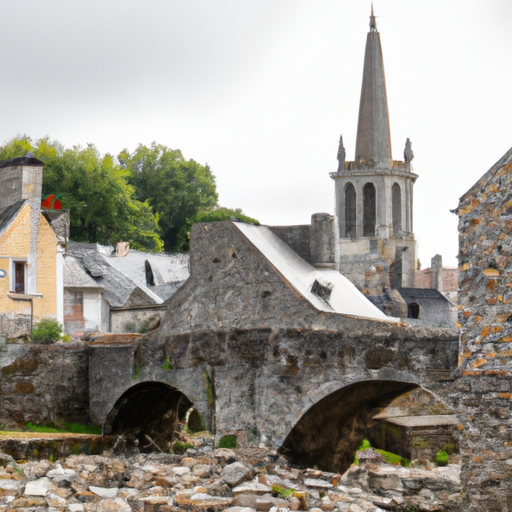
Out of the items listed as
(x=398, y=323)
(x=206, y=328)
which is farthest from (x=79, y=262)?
(x=398, y=323)

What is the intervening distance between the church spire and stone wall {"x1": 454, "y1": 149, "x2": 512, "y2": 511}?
122 ft

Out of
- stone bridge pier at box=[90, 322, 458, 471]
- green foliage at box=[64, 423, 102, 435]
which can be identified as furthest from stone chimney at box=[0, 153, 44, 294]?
stone bridge pier at box=[90, 322, 458, 471]

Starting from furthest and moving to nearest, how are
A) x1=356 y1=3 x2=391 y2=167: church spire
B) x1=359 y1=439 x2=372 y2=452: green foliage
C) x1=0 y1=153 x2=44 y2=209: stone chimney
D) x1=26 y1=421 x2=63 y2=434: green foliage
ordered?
x1=356 y1=3 x2=391 y2=167: church spire → x1=0 y1=153 x2=44 y2=209: stone chimney → x1=26 y1=421 x2=63 y2=434: green foliage → x1=359 y1=439 x2=372 y2=452: green foliage

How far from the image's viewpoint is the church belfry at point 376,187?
158 ft

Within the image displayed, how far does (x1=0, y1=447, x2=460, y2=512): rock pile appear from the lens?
15.3 m

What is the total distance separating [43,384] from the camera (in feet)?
74.5

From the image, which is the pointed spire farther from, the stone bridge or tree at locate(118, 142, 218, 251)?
the stone bridge

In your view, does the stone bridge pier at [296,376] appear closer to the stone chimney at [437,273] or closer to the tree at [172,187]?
the tree at [172,187]

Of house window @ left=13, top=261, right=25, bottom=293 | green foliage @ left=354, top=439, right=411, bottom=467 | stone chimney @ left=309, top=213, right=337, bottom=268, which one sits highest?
stone chimney @ left=309, top=213, right=337, bottom=268

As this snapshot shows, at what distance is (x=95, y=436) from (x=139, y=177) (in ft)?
Result: 97.1

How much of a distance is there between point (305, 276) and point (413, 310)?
2058 centimetres

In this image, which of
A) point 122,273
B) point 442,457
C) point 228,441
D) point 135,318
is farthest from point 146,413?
point 122,273

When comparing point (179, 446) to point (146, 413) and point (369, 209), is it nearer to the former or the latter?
point (146, 413)

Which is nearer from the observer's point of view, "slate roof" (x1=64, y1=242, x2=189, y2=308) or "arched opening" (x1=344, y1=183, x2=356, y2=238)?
"slate roof" (x1=64, y1=242, x2=189, y2=308)
